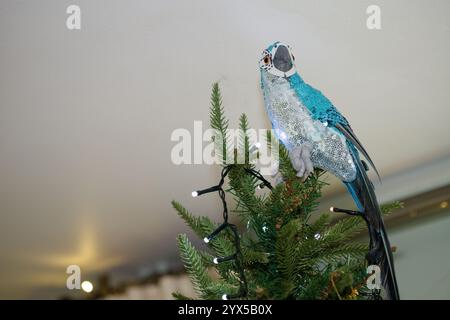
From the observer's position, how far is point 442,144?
83.2 inches

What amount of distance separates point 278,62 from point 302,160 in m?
0.29

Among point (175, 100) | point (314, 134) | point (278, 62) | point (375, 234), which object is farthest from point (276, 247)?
point (175, 100)

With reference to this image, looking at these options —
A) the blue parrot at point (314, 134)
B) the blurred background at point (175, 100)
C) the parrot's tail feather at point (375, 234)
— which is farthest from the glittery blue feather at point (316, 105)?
the blurred background at point (175, 100)

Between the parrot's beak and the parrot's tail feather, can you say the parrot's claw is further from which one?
the parrot's beak

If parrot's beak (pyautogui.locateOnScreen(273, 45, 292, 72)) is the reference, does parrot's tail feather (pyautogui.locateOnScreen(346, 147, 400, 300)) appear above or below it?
below

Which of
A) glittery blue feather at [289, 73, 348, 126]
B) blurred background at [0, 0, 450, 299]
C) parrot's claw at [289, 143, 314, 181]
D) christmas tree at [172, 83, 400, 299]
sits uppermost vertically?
blurred background at [0, 0, 450, 299]

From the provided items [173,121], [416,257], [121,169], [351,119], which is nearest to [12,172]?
[121,169]

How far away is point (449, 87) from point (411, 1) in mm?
407

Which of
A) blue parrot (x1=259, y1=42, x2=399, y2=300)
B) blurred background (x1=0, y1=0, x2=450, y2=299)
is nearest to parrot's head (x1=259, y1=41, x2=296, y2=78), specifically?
blue parrot (x1=259, y1=42, x2=399, y2=300)

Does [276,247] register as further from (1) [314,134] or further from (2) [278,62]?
(2) [278,62]

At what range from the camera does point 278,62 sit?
1.08 metres

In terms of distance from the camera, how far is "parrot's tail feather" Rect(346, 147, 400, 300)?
76 cm

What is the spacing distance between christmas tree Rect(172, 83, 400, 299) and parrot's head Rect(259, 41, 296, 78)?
0.26 meters

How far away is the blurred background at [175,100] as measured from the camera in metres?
1.73
